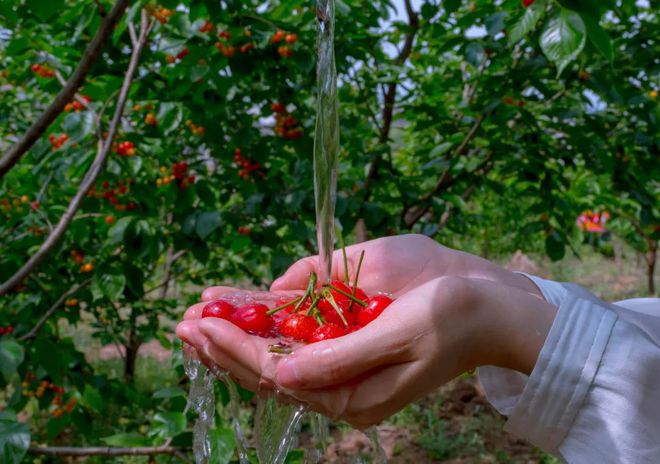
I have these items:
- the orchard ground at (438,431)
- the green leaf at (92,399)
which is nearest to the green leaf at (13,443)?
the green leaf at (92,399)

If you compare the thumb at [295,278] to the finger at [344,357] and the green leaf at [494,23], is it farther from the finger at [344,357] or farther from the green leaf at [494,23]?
the green leaf at [494,23]

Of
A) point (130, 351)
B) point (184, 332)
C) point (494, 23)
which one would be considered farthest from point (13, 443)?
point (130, 351)

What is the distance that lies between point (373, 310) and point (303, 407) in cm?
26

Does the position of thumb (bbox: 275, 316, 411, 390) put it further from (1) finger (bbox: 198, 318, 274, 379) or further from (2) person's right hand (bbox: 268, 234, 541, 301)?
(2) person's right hand (bbox: 268, 234, 541, 301)

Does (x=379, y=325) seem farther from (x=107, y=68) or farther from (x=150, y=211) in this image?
(x=107, y=68)

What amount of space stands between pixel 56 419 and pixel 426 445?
1.95 m

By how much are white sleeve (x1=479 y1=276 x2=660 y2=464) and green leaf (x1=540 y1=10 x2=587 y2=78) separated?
46 cm

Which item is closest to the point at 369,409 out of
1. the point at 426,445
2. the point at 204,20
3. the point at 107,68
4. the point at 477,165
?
the point at 204,20

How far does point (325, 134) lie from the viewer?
144 centimetres

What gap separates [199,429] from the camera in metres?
1.30

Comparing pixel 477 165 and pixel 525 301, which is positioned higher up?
pixel 477 165

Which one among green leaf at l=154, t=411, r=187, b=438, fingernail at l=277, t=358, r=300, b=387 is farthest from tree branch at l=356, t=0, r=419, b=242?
fingernail at l=277, t=358, r=300, b=387

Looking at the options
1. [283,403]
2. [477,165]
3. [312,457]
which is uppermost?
[477,165]

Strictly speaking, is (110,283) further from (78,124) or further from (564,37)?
(564,37)
